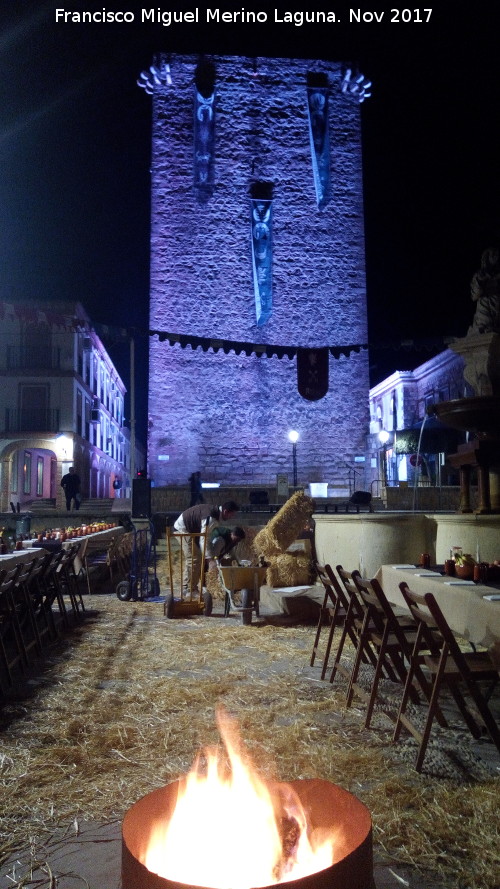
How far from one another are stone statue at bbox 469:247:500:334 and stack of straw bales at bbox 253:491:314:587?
121 inches

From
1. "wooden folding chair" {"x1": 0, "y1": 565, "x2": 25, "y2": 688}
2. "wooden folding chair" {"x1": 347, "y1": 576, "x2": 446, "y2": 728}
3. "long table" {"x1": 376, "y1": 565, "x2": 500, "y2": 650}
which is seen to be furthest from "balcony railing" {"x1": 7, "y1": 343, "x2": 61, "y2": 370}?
"wooden folding chair" {"x1": 347, "y1": 576, "x2": 446, "y2": 728}

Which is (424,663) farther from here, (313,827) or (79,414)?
(79,414)

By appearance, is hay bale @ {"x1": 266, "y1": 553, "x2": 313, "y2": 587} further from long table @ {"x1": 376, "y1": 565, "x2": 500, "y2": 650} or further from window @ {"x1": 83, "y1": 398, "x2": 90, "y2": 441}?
window @ {"x1": 83, "y1": 398, "x2": 90, "y2": 441}

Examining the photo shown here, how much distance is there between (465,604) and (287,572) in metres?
4.52

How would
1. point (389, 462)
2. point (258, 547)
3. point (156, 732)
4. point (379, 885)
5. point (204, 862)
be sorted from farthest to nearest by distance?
point (389, 462) < point (258, 547) < point (156, 732) < point (379, 885) < point (204, 862)

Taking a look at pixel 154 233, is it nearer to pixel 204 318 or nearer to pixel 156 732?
pixel 204 318

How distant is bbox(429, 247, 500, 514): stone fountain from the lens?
21.4ft

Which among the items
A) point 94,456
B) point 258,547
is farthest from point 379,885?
point 94,456

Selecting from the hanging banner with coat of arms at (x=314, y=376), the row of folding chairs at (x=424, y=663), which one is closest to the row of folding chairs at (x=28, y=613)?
the row of folding chairs at (x=424, y=663)

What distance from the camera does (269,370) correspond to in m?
23.5

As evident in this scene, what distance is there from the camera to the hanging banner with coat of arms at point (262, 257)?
23.6m

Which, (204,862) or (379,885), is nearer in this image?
(204,862)

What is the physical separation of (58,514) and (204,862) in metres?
15.2

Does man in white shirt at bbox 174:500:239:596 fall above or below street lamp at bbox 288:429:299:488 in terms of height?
below
